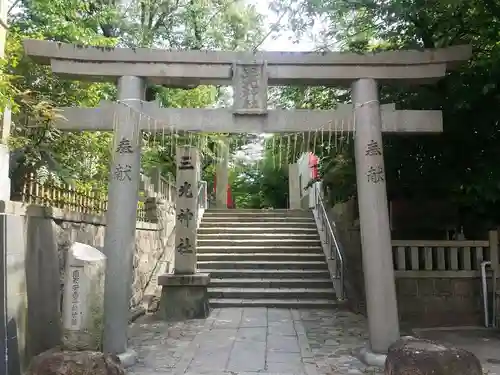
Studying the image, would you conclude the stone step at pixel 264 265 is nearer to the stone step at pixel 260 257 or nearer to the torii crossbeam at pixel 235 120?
the stone step at pixel 260 257

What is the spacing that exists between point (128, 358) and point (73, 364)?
1724mm

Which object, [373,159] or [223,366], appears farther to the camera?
[373,159]

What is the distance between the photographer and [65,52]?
21.0ft

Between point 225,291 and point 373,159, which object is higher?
point 373,159

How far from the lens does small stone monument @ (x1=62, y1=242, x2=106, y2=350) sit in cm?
498

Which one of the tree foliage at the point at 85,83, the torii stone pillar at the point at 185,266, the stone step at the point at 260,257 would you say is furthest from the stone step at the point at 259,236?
the torii stone pillar at the point at 185,266

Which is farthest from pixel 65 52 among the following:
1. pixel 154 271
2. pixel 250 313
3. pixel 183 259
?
pixel 154 271

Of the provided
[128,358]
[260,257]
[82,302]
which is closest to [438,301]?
[128,358]

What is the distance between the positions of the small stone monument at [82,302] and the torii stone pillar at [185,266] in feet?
15.2

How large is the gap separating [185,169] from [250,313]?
343 cm

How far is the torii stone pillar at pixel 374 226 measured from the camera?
20.4 feet

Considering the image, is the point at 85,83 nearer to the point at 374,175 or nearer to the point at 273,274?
the point at 374,175

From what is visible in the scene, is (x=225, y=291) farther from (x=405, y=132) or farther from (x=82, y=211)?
(x=405, y=132)

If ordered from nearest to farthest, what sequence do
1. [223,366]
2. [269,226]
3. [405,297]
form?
[223,366] → [405,297] → [269,226]
